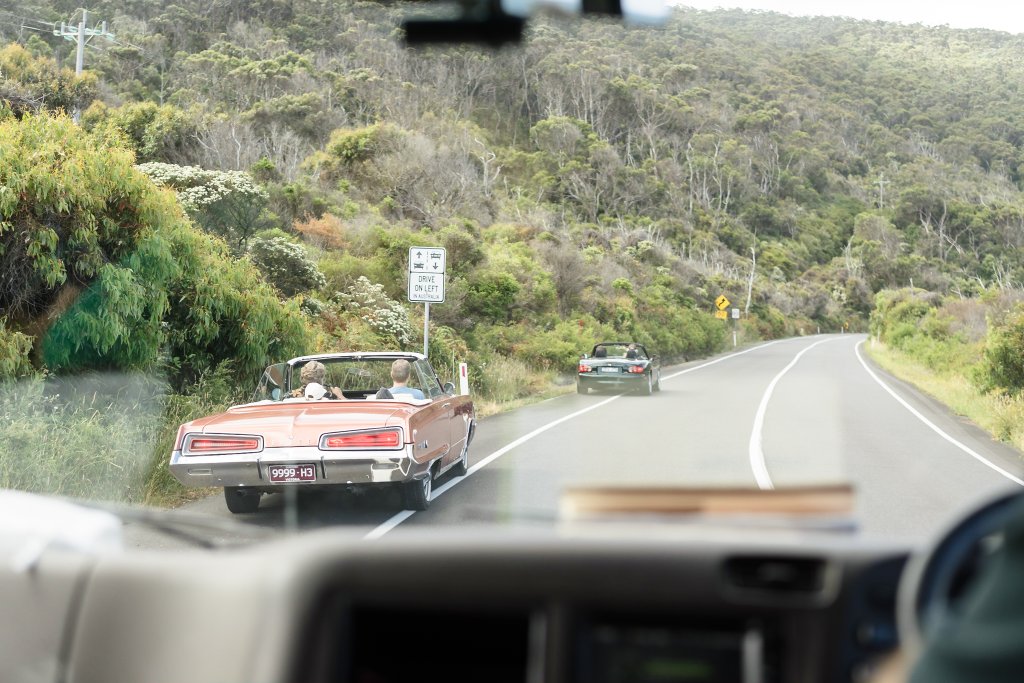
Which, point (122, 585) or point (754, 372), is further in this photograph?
point (754, 372)

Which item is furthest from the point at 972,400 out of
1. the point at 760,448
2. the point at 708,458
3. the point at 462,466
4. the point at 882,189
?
the point at 882,189

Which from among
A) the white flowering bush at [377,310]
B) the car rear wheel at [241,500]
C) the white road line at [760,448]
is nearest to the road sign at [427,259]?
the white flowering bush at [377,310]

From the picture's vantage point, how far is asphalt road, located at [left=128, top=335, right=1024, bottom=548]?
7598 mm

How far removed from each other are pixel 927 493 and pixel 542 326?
21692mm

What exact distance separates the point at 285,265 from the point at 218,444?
13323 millimetres

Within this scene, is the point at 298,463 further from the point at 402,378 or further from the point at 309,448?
the point at 402,378

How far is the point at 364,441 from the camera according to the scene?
317 inches

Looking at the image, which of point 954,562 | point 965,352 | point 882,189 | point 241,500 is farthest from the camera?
point 882,189

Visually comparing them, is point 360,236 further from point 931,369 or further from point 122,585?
point 122,585

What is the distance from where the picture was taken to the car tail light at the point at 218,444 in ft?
26.2

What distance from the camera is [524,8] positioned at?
7.63 ft

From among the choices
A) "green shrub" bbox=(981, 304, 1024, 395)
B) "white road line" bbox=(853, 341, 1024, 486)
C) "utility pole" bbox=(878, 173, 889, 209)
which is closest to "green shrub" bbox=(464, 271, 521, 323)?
"white road line" bbox=(853, 341, 1024, 486)

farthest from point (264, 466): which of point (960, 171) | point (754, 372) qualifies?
point (754, 372)

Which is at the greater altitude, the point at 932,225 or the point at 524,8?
the point at 524,8
